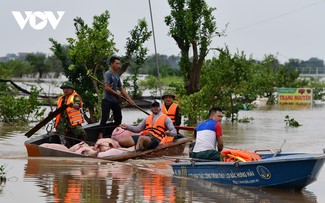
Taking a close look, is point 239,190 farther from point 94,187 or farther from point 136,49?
point 136,49

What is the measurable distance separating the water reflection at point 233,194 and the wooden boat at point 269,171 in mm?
112

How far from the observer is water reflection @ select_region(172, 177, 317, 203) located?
40.8ft

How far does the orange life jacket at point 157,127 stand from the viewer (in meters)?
16.7

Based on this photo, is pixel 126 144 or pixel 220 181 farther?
pixel 126 144

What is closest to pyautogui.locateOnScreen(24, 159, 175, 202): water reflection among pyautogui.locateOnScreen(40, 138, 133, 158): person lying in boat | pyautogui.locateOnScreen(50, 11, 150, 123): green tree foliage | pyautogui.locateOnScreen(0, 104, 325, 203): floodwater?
pyautogui.locateOnScreen(0, 104, 325, 203): floodwater

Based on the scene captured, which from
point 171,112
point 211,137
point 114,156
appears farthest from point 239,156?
point 171,112

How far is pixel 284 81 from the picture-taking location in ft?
197

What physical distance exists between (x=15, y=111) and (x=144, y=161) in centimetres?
1143

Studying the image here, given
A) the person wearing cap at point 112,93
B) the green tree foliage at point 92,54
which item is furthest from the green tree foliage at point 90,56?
the person wearing cap at point 112,93

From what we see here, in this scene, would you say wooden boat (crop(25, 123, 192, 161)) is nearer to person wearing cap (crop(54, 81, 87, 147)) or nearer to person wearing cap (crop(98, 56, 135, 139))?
person wearing cap (crop(54, 81, 87, 147))

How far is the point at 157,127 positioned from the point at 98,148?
1.25m

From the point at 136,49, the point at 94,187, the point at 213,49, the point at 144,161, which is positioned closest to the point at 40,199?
the point at 94,187

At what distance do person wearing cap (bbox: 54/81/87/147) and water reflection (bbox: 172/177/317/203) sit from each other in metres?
3.86

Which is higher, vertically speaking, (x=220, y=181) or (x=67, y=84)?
(x=67, y=84)
